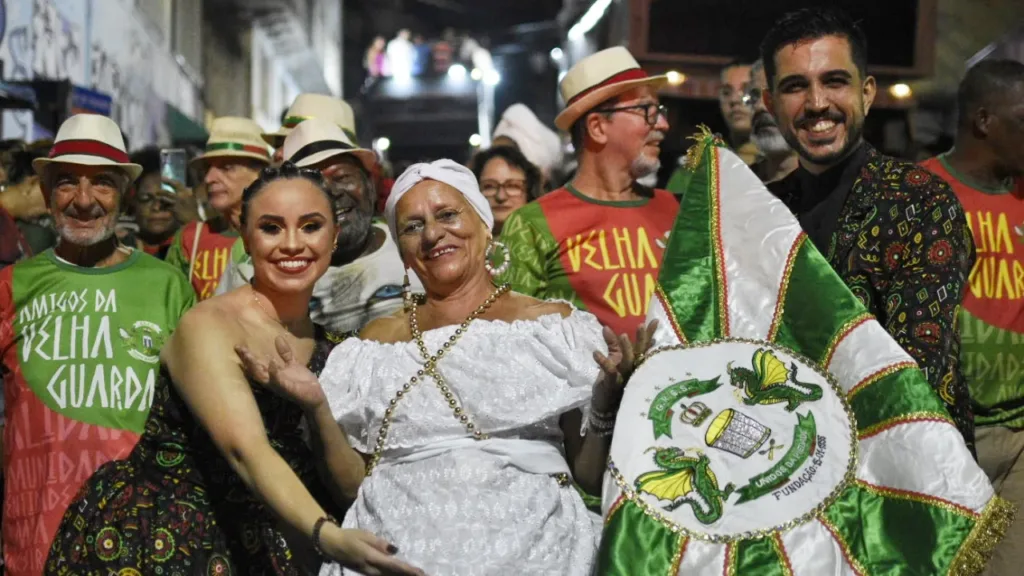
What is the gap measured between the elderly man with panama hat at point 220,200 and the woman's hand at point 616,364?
2.69 meters

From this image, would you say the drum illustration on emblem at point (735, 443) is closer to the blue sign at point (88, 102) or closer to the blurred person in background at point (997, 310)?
the blurred person in background at point (997, 310)

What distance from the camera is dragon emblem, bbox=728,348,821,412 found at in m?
3.63

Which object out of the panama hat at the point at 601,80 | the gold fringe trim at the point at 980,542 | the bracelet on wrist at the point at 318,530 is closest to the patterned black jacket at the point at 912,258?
the gold fringe trim at the point at 980,542

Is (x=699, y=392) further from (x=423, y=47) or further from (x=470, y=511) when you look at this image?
(x=423, y=47)

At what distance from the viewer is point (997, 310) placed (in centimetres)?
492

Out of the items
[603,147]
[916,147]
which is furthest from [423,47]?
[603,147]

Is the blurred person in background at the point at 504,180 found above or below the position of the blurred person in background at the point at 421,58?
below

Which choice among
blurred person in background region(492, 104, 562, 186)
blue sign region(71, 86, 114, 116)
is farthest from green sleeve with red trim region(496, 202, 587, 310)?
blue sign region(71, 86, 114, 116)

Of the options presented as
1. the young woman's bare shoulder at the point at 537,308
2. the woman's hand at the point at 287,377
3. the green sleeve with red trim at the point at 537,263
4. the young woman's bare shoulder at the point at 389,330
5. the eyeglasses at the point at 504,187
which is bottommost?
the woman's hand at the point at 287,377

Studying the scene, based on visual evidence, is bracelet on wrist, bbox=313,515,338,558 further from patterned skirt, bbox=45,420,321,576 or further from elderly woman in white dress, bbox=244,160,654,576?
patterned skirt, bbox=45,420,321,576

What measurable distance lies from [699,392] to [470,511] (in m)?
0.73

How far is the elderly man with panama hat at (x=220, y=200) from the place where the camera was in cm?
609

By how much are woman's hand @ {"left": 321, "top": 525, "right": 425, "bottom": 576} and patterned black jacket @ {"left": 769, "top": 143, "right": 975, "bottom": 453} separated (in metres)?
1.56

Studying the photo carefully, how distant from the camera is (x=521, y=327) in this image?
3812mm
